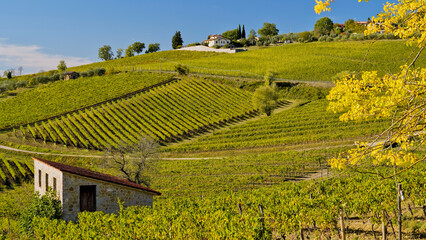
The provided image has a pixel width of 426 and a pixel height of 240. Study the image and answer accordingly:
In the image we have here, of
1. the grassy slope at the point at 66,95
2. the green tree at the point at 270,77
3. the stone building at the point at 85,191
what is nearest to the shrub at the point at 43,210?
the stone building at the point at 85,191

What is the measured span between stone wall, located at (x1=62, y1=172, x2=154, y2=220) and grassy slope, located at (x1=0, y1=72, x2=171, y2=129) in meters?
49.2

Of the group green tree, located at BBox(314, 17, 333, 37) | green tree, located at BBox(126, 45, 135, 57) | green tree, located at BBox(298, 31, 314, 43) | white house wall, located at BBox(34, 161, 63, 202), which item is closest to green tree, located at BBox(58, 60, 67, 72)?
green tree, located at BBox(126, 45, 135, 57)

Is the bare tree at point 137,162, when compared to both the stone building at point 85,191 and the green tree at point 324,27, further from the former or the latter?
the green tree at point 324,27

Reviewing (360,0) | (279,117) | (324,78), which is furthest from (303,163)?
(324,78)

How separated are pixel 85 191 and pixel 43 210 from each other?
204 cm

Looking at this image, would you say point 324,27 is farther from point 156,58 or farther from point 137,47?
point 137,47

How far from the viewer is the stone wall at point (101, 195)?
1706 centimetres

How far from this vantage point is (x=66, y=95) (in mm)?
75062

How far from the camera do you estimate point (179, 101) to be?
232ft

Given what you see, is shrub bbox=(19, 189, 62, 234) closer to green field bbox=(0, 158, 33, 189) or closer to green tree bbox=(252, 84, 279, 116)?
green field bbox=(0, 158, 33, 189)

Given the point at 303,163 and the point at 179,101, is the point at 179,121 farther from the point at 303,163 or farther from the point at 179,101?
the point at 303,163

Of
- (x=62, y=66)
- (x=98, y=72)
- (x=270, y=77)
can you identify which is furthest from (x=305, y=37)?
(x=62, y=66)

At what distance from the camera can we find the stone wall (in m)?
17.1

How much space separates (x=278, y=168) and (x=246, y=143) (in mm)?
13929
